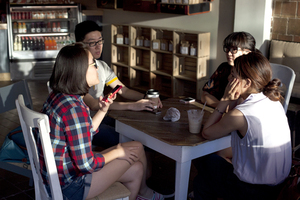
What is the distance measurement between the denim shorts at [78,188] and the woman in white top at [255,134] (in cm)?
66

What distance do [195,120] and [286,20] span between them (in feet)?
9.46

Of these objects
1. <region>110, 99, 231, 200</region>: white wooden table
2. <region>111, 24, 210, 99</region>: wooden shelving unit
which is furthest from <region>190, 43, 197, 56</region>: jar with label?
<region>110, 99, 231, 200</region>: white wooden table

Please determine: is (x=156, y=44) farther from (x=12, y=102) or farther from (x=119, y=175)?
(x=119, y=175)

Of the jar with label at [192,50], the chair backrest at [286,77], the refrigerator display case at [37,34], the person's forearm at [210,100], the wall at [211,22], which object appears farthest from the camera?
the refrigerator display case at [37,34]

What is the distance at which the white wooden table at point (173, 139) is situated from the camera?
1737 mm

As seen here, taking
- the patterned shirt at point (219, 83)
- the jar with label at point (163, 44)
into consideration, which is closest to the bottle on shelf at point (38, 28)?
the jar with label at point (163, 44)

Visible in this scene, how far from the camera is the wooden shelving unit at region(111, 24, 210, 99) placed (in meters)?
4.53

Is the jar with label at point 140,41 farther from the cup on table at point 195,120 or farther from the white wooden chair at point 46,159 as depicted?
the white wooden chair at point 46,159

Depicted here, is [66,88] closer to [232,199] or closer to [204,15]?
[232,199]

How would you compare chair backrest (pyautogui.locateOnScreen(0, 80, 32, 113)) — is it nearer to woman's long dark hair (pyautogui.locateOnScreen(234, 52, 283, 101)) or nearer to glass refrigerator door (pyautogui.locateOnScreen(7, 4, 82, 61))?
Result: woman's long dark hair (pyautogui.locateOnScreen(234, 52, 283, 101))

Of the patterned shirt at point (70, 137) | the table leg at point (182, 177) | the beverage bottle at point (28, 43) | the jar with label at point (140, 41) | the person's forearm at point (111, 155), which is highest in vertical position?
the jar with label at point (140, 41)

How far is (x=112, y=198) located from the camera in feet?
5.40

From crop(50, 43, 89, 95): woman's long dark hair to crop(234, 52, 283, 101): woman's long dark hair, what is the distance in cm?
79

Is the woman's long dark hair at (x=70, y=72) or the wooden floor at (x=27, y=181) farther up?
the woman's long dark hair at (x=70, y=72)
